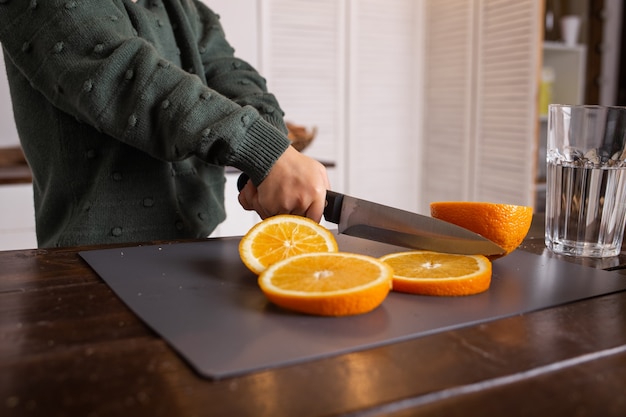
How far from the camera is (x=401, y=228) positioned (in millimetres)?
736

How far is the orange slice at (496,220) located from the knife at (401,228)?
0.11 feet

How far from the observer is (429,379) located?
Result: 392mm

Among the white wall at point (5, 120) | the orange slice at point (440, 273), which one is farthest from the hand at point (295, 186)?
the white wall at point (5, 120)

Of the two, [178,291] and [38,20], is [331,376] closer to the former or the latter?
[178,291]

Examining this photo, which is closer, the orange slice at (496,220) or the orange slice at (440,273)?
the orange slice at (440,273)

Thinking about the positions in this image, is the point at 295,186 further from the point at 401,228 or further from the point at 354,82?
the point at 354,82

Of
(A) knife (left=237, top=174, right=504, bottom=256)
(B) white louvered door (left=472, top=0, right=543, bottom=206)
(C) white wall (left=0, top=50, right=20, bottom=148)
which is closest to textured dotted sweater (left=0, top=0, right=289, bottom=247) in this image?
(A) knife (left=237, top=174, right=504, bottom=256)

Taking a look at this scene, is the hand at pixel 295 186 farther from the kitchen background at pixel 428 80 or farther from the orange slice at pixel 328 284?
the kitchen background at pixel 428 80

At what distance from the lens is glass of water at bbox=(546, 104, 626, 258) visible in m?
0.80

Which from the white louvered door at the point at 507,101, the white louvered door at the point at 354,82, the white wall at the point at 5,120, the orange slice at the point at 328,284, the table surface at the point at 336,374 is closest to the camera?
the table surface at the point at 336,374

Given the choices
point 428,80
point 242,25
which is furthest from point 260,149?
point 428,80

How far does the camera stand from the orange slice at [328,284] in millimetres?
509

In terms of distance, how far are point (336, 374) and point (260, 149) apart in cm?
41

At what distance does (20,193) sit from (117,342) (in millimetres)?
1416
